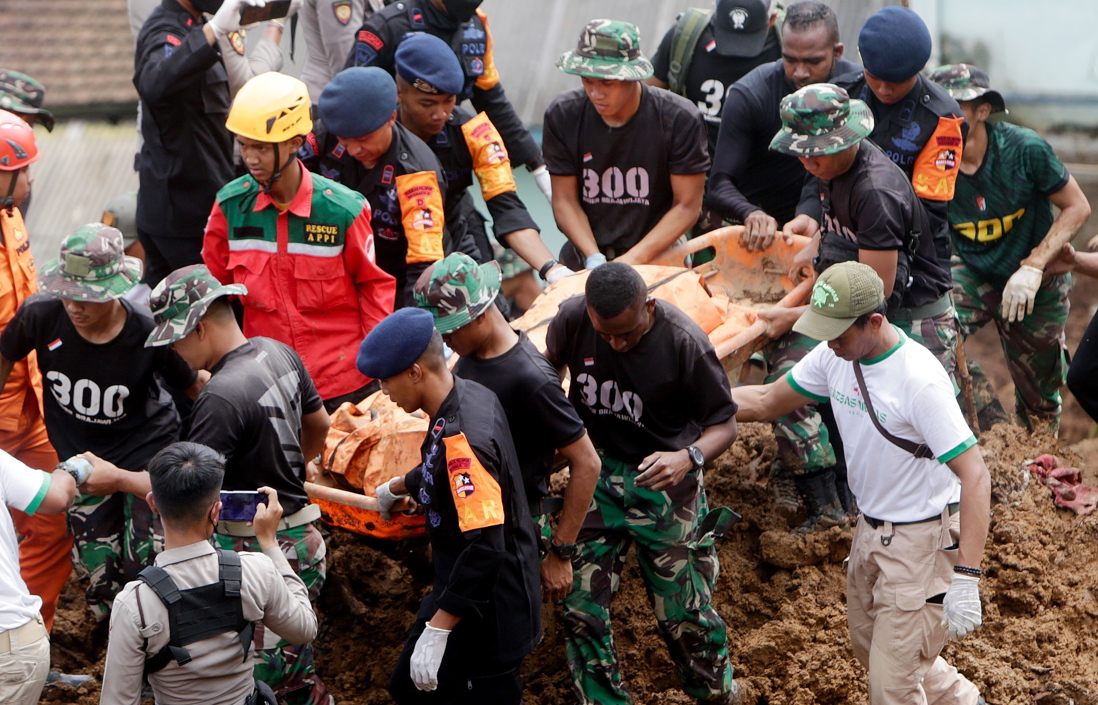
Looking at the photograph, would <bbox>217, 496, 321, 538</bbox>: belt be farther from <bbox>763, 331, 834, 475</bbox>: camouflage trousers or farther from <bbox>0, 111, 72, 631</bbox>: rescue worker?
<bbox>763, 331, 834, 475</bbox>: camouflage trousers

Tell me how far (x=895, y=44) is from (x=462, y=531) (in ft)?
10.6

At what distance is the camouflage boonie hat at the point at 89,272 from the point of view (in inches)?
167

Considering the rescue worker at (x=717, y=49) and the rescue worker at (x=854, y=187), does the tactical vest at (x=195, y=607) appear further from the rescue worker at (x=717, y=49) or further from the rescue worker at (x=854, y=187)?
the rescue worker at (x=717, y=49)

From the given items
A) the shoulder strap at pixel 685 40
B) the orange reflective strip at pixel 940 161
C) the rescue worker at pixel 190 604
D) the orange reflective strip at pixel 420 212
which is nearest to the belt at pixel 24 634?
the rescue worker at pixel 190 604

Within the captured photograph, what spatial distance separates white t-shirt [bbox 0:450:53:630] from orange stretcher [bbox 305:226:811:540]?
1.02 metres

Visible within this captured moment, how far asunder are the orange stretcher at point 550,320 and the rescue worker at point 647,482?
0.67 m

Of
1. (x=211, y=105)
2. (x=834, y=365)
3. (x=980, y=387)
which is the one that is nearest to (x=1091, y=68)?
(x=980, y=387)

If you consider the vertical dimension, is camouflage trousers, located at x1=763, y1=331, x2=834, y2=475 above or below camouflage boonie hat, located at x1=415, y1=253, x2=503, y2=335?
below

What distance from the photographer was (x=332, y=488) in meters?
4.62

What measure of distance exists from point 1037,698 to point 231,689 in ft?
11.8

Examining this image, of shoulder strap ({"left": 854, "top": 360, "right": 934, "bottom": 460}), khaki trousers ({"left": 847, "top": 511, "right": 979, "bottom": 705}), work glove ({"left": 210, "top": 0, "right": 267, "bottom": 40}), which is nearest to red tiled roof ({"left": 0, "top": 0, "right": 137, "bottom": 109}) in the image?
work glove ({"left": 210, "top": 0, "right": 267, "bottom": 40})

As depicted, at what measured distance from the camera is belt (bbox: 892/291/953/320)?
5.42m

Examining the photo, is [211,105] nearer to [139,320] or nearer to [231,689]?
[139,320]

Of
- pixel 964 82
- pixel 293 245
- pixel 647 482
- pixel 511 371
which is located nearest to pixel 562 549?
pixel 647 482
